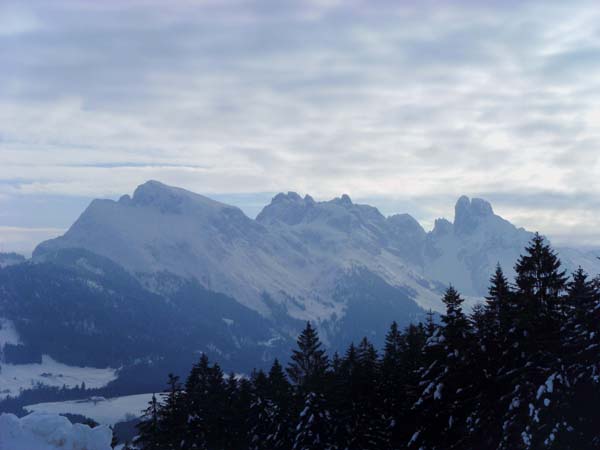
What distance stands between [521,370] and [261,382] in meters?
35.4

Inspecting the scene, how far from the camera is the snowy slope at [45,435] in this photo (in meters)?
27.5

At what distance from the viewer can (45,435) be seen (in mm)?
28672

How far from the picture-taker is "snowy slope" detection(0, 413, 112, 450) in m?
27.5

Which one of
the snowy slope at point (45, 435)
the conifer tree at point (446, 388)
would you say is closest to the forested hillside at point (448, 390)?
the conifer tree at point (446, 388)

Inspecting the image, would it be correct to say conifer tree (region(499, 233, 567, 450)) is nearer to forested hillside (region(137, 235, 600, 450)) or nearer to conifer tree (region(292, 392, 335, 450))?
forested hillside (region(137, 235, 600, 450))

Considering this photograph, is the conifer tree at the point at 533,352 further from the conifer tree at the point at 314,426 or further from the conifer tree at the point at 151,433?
the conifer tree at the point at 151,433

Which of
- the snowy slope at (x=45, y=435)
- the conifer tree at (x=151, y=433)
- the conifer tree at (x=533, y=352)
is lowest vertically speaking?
the conifer tree at (x=151, y=433)

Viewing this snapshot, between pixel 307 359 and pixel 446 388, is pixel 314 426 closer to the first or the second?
pixel 307 359

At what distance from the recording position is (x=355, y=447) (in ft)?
178

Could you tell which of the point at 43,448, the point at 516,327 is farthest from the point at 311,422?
the point at 43,448

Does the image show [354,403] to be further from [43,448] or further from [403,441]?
[43,448]

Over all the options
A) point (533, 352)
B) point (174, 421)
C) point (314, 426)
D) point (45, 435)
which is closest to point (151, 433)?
point (174, 421)

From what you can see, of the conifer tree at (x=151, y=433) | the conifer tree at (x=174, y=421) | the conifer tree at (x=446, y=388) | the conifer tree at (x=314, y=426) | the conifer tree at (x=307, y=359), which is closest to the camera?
the conifer tree at (x=446, y=388)

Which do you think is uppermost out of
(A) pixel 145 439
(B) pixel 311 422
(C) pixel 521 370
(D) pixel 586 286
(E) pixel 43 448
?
(D) pixel 586 286
